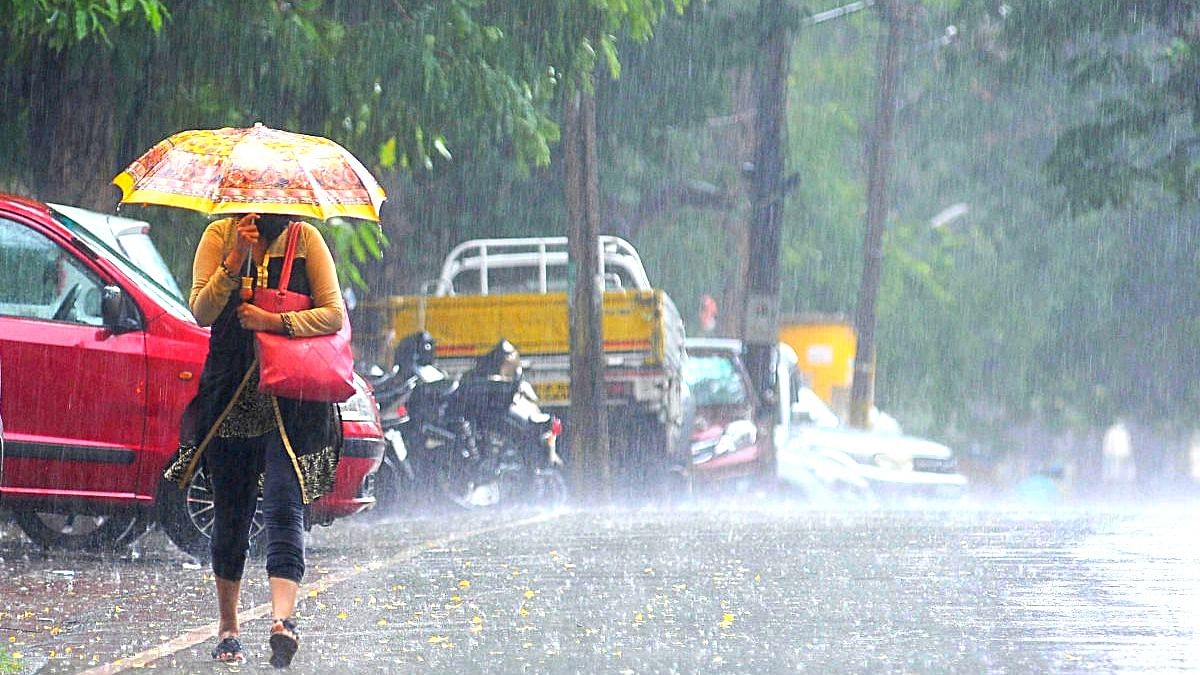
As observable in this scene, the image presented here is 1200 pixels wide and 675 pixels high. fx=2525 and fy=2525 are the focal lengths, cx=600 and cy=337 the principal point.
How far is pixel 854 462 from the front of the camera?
25766mm

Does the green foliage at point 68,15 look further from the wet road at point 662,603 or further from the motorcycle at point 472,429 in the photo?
the motorcycle at point 472,429

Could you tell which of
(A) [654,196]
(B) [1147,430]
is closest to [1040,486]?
(A) [654,196]

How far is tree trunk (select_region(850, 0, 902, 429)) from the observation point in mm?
35281

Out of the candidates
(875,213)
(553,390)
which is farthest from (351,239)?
(875,213)

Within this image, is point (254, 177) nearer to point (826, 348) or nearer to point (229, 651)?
point (229, 651)

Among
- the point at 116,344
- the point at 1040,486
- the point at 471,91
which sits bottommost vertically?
the point at 1040,486

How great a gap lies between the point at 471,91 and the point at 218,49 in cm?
191

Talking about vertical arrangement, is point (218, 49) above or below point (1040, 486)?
above

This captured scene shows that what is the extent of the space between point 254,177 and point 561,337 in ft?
48.3

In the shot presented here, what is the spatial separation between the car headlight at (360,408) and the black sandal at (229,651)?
4.50m

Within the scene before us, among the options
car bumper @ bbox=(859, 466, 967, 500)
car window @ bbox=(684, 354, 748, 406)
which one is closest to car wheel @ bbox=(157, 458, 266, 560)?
car window @ bbox=(684, 354, 748, 406)

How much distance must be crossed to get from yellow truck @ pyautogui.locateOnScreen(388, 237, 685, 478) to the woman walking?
43.4ft

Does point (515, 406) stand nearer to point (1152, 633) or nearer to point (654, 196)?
point (1152, 633)

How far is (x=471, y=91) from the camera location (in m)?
16.7
